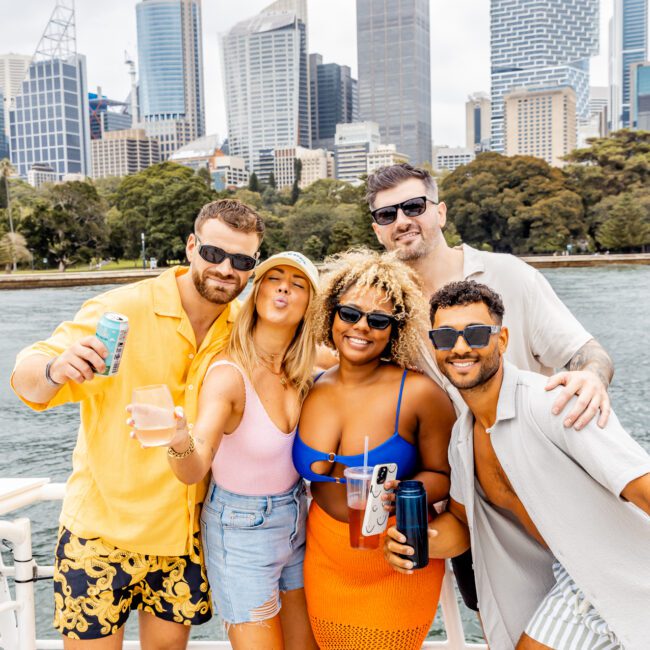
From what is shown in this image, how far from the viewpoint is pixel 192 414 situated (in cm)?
204

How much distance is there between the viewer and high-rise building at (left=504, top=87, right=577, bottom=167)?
4887 inches

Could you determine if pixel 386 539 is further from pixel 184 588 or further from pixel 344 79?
pixel 344 79

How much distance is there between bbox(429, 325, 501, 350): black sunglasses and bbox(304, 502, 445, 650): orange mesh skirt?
58 cm

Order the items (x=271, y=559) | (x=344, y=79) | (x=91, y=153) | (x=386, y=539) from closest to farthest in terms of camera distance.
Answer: (x=386, y=539)
(x=271, y=559)
(x=91, y=153)
(x=344, y=79)

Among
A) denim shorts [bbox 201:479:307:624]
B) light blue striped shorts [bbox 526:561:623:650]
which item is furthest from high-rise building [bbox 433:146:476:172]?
light blue striped shorts [bbox 526:561:623:650]

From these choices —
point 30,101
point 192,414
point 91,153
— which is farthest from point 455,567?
point 30,101

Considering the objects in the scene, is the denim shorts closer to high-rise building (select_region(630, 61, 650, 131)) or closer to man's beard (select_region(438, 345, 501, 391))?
man's beard (select_region(438, 345, 501, 391))

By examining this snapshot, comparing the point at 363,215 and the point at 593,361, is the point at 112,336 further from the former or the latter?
the point at 363,215

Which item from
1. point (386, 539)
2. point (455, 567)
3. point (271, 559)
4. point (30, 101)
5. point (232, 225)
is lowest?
point (455, 567)

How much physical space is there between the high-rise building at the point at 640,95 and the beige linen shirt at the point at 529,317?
16041 centimetres

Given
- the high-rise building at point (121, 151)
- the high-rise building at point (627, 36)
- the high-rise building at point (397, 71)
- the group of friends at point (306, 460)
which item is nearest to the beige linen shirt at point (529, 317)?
the group of friends at point (306, 460)

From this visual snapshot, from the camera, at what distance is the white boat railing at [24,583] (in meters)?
2.08

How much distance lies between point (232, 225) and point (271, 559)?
3.27 feet

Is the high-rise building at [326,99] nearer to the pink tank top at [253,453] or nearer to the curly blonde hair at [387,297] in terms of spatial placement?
the curly blonde hair at [387,297]
